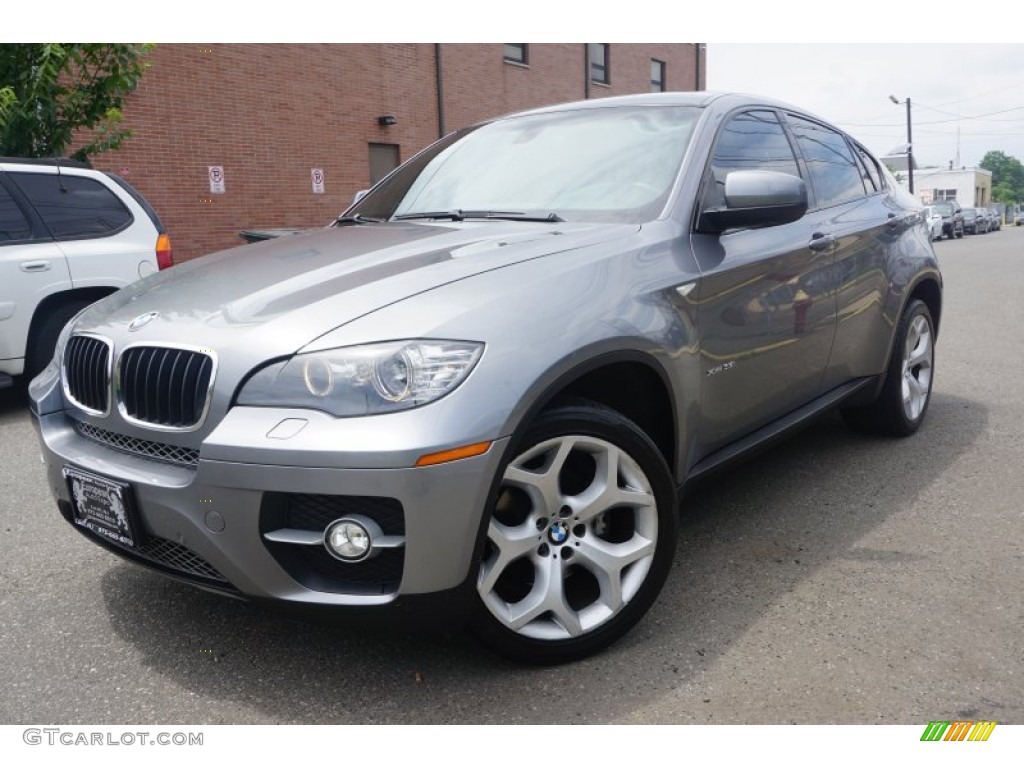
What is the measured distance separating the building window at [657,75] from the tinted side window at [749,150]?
24.3 meters

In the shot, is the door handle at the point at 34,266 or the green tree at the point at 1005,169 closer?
the door handle at the point at 34,266

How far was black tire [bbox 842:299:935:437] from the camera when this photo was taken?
15.1ft

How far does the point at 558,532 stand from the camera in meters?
2.54

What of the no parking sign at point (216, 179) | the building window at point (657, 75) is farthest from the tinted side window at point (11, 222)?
the building window at point (657, 75)

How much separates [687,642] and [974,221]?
152 feet

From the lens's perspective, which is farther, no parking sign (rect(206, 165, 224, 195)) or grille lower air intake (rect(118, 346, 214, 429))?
no parking sign (rect(206, 165, 224, 195))

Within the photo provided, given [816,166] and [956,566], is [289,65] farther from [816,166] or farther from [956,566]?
[956,566]

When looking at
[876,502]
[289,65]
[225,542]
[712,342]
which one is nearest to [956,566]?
[876,502]

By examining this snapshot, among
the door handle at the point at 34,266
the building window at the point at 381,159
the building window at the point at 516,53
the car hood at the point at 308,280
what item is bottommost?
the door handle at the point at 34,266

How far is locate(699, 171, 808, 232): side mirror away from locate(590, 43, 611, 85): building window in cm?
2242

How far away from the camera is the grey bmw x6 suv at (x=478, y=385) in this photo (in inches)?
87.3

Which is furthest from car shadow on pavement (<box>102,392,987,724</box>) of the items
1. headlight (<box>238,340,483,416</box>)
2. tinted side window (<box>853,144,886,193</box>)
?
tinted side window (<box>853,144,886,193</box>)

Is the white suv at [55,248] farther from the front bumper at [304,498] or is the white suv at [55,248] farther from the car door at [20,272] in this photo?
the front bumper at [304,498]

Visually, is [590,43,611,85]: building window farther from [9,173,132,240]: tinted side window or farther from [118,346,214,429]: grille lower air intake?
[118,346,214,429]: grille lower air intake
